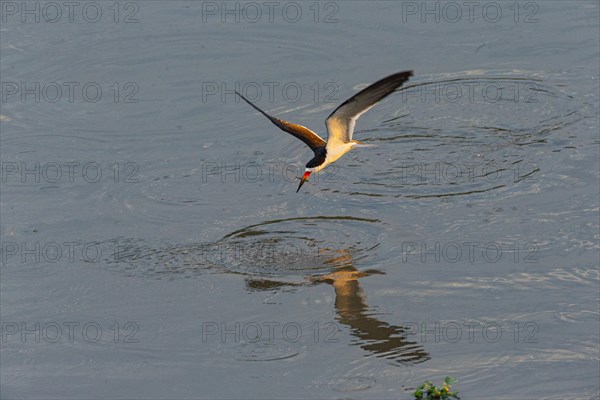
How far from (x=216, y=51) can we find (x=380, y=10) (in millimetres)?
1999

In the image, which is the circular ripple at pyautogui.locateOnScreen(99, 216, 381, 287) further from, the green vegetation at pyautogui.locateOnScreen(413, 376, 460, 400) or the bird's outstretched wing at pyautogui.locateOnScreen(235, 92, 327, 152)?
the green vegetation at pyautogui.locateOnScreen(413, 376, 460, 400)

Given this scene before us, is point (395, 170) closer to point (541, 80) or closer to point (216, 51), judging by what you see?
point (541, 80)

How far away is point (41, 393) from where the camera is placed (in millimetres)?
7977

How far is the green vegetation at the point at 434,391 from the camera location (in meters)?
7.32

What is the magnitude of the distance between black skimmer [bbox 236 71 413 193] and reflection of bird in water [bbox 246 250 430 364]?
81 cm

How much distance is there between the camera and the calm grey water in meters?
8.18

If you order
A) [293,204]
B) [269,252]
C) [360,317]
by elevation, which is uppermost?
[293,204]

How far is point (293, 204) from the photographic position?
1042 cm

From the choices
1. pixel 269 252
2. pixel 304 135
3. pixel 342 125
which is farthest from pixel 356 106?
pixel 269 252

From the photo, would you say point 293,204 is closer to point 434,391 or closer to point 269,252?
point 269,252

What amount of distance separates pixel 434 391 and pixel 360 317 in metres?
1.43

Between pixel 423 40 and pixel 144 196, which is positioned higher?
pixel 423 40

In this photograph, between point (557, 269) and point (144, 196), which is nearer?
point (557, 269)

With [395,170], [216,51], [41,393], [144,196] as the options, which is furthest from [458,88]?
[41,393]
